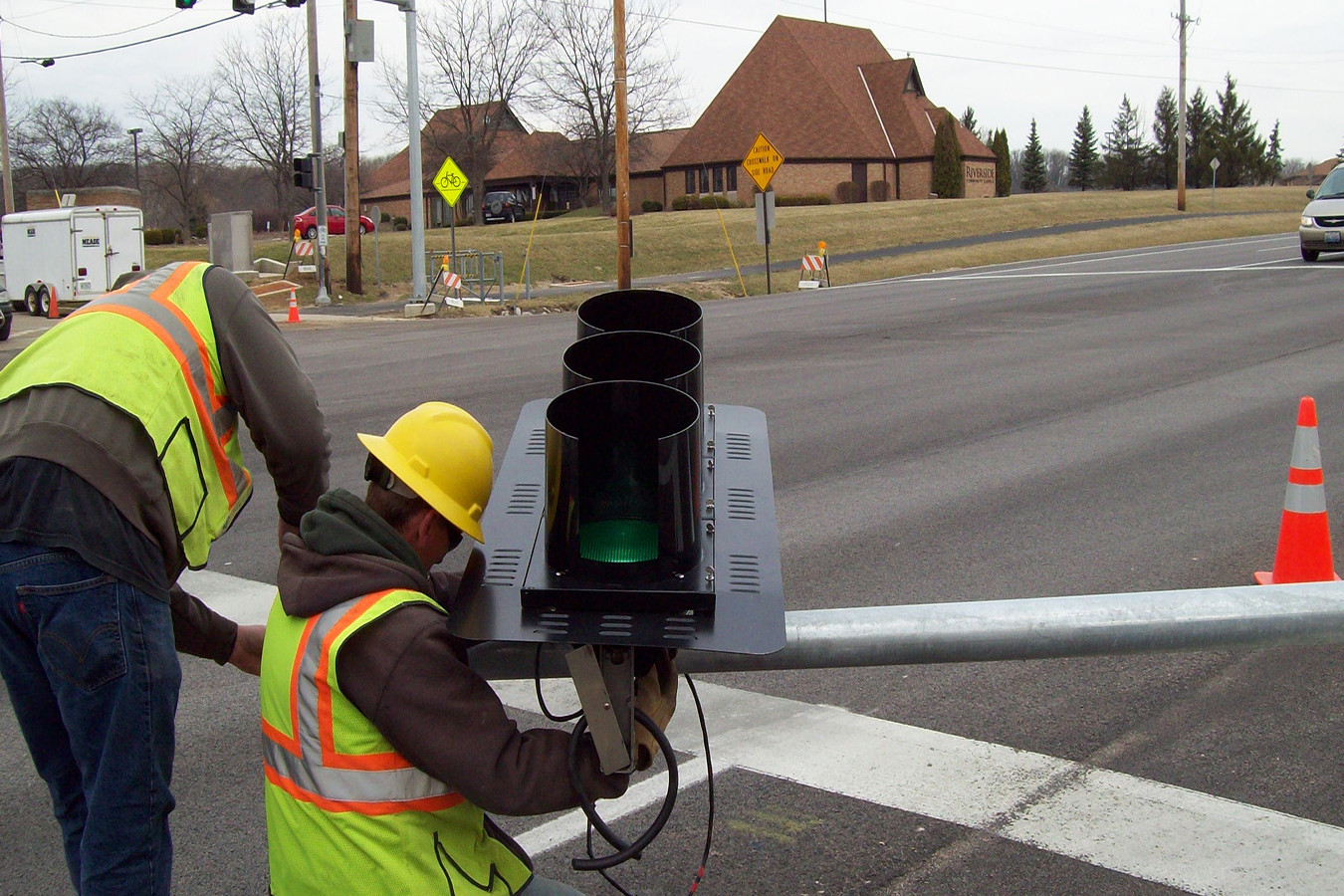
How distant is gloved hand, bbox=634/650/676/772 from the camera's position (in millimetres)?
2080

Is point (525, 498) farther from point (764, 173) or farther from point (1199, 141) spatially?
point (1199, 141)

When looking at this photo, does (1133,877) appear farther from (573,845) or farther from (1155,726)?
(573,845)

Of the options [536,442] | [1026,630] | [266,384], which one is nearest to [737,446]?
[536,442]

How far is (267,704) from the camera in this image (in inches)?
85.7

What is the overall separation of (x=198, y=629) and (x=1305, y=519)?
198 inches

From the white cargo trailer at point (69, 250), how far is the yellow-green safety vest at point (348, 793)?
27907 mm

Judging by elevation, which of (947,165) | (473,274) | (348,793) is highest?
(947,165)

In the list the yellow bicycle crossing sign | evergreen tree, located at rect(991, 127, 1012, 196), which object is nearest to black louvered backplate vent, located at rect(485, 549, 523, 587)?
the yellow bicycle crossing sign

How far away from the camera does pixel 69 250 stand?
1072 inches

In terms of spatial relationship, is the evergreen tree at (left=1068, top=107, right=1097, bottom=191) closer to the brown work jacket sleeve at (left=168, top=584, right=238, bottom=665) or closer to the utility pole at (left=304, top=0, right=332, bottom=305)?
the utility pole at (left=304, top=0, right=332, bottom=305)

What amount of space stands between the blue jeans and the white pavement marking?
4.41 feet

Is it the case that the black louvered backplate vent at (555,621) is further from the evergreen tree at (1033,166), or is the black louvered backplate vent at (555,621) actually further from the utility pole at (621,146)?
the evergreen tree at (1033,166)

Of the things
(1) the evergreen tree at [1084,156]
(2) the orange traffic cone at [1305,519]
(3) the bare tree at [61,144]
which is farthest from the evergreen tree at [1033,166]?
(2) the orange traffic cone at [1305,519]

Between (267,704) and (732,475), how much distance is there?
0.93 metres
